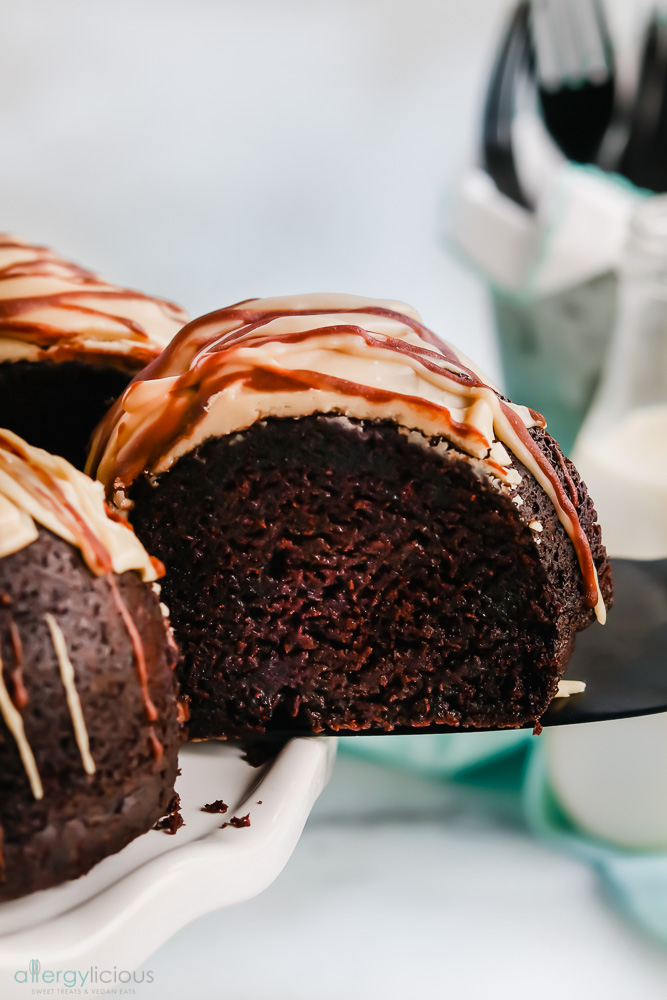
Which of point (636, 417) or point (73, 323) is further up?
point (73, 323)

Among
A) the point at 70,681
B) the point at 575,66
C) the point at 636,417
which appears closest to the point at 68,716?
the point at 70,681

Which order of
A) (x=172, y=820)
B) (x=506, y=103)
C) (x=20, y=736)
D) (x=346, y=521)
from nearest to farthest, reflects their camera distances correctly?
(x=20, y=736) < (x=172, y=820) < (x=346, y=521) < (x=506, y=103)

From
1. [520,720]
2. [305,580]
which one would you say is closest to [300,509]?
[305,580]

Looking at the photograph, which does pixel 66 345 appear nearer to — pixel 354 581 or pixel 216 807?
Answer: pixel 354 581

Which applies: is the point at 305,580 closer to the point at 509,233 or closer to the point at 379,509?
the point at 379,509

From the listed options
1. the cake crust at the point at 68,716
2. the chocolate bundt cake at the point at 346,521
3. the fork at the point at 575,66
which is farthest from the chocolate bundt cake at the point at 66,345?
the fork at the point at 575,66
